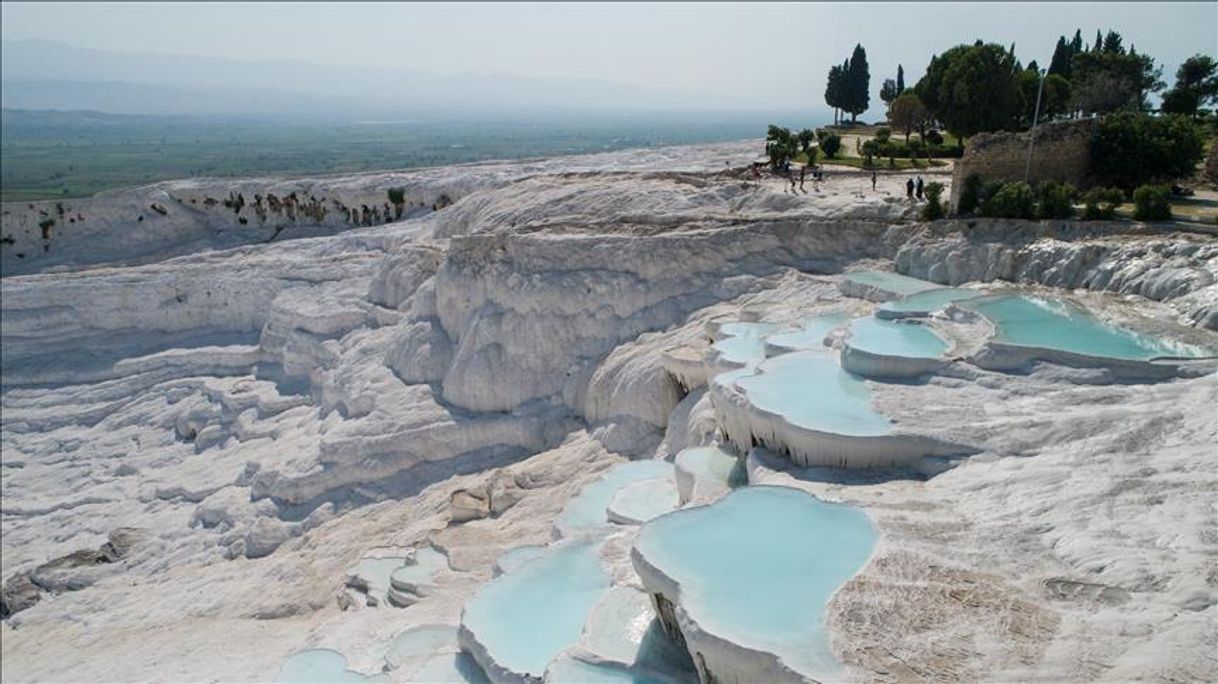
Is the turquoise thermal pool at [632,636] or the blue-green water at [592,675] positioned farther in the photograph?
the turquoise thermal pool at [632,636]

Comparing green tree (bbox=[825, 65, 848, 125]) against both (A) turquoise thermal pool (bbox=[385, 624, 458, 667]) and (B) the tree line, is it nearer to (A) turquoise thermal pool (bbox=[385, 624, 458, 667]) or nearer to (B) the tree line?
(B) the tree line

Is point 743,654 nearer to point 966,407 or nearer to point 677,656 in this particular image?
point 677,656

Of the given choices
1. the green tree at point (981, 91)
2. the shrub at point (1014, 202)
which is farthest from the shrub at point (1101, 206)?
the green tree at point (981, 91)

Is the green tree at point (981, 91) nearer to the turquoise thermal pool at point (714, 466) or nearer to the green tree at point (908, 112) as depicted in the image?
the green tree at point (908, 112)

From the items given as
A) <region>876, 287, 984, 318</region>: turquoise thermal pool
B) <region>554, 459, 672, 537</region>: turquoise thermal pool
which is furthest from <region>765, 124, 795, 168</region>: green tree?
<region>554, 459, 672, 537</region>: turquoise thermal pool

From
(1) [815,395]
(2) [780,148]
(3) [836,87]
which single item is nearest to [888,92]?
(3) [836,87]

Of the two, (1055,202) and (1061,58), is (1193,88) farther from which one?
(1055,202)
